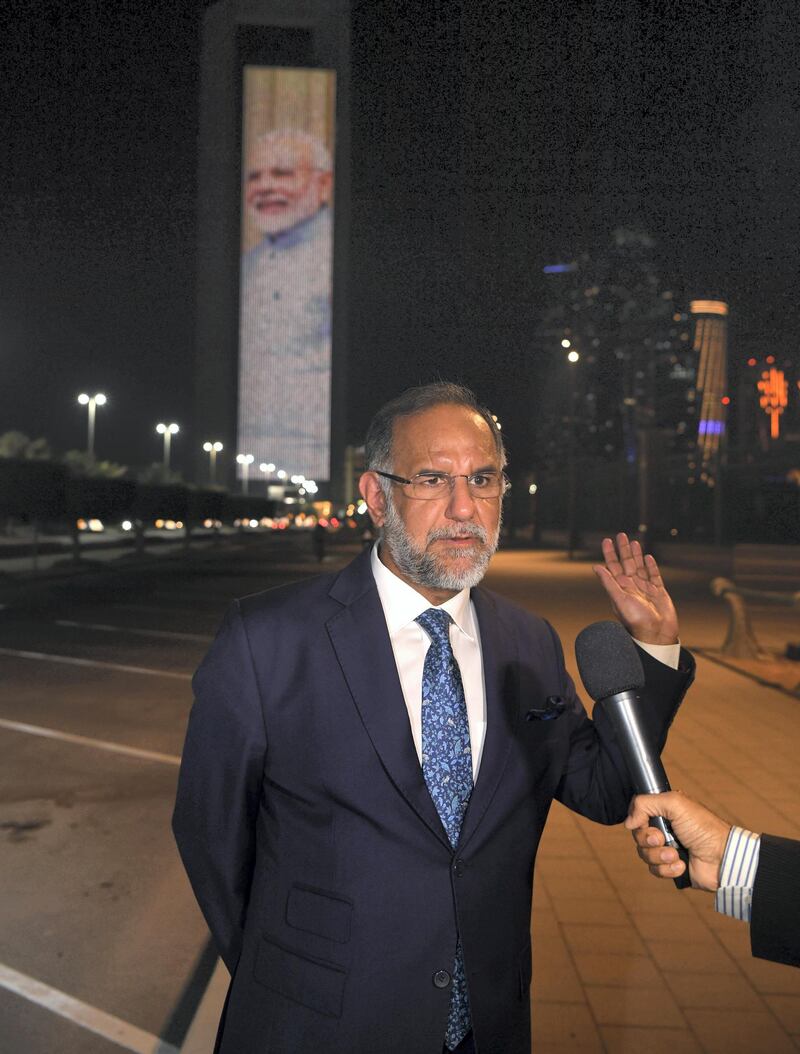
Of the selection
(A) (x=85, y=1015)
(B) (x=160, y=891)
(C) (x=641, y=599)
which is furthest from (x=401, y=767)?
(B) (x=160, y=891)

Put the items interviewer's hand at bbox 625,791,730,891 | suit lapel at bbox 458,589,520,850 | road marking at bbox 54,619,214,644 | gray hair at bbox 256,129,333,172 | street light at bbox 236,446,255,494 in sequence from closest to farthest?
1. interviewer's hand at bbox 625,791,730,891
2. suit lapel at bbox 458,589,520,850
3. road marking at bbox 54,619,214,644
4. street light at bbox 236,446,255,494
5. gray hair at bbox 256,129,333,172

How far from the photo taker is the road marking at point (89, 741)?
9.68 meters

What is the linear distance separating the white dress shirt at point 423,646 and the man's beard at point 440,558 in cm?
5

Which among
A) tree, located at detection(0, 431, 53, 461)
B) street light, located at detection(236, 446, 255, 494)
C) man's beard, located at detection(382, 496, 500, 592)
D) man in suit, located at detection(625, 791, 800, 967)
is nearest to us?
man in suit, located at detection(625, 791, 800, 967)

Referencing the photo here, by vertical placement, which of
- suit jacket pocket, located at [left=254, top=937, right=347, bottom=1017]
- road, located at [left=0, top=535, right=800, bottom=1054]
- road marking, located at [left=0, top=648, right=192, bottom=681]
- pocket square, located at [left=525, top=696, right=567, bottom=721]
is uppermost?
pocket square, located at [left=525, top=696, right=567, bottom=721]

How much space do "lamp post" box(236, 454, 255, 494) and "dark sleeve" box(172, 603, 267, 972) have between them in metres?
162

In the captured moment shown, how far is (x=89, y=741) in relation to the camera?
33.8 ft

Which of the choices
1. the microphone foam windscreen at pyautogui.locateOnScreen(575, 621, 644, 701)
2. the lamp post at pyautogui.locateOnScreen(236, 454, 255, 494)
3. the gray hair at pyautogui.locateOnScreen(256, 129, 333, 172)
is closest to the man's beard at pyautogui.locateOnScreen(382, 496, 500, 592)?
the microphone foam windscreen at pyautogui.locateOnScreen(575, 621, 644, 701)

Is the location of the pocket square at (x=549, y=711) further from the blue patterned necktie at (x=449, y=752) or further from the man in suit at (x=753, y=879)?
the man in suit at (x=753, y=879)

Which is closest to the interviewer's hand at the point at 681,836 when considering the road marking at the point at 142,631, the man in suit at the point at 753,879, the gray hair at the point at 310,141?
the man in suit at the point at 753,879

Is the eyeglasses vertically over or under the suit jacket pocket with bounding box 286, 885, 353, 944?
over

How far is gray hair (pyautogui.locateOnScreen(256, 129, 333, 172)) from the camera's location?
190250mm

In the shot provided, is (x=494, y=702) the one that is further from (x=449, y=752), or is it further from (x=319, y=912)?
(x=319, y=912)

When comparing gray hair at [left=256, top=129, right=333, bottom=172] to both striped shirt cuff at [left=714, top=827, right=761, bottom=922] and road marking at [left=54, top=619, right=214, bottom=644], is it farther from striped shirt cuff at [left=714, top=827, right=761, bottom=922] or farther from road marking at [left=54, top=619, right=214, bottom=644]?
striped shirt cuff at [left=714, top=827, right=761, bottom=922]
